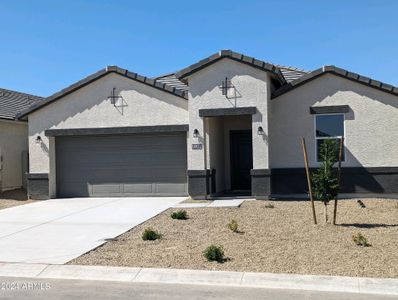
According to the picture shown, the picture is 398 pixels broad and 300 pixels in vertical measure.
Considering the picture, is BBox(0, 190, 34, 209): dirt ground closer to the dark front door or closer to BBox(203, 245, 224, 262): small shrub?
the dark front door

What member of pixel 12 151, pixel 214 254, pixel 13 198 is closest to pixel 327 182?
pixel 214 254

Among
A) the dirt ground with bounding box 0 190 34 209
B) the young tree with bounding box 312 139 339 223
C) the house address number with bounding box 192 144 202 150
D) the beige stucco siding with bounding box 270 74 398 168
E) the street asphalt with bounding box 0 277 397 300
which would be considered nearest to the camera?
the street asphalt with bounding box 0 277 397 300

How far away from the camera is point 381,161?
15141 millimetres

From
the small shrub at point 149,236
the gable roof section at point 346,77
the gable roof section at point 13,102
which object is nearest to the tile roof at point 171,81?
the gable roof section at point 346,77

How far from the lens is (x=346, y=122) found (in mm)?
15352

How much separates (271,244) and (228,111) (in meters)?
7.14

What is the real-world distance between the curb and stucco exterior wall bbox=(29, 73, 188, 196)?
936 cm

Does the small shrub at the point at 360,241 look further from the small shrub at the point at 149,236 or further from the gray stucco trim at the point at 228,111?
the gray stucco trim at the point at 228,111

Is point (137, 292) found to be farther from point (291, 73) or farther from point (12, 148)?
point (291, 73)

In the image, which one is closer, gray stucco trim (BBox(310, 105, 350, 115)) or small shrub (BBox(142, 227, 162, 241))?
small shrub (BBox(142, 227, 162, 241))

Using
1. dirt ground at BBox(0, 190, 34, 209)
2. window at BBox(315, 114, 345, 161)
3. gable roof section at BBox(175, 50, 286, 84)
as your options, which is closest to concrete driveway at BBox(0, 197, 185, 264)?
dirt ground at BBox(0, 190, 34, 209)

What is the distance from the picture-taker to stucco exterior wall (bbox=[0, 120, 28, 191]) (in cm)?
1938

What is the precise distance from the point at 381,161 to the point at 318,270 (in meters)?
8.94

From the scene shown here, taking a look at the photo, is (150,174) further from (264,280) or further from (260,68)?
(264,280)
